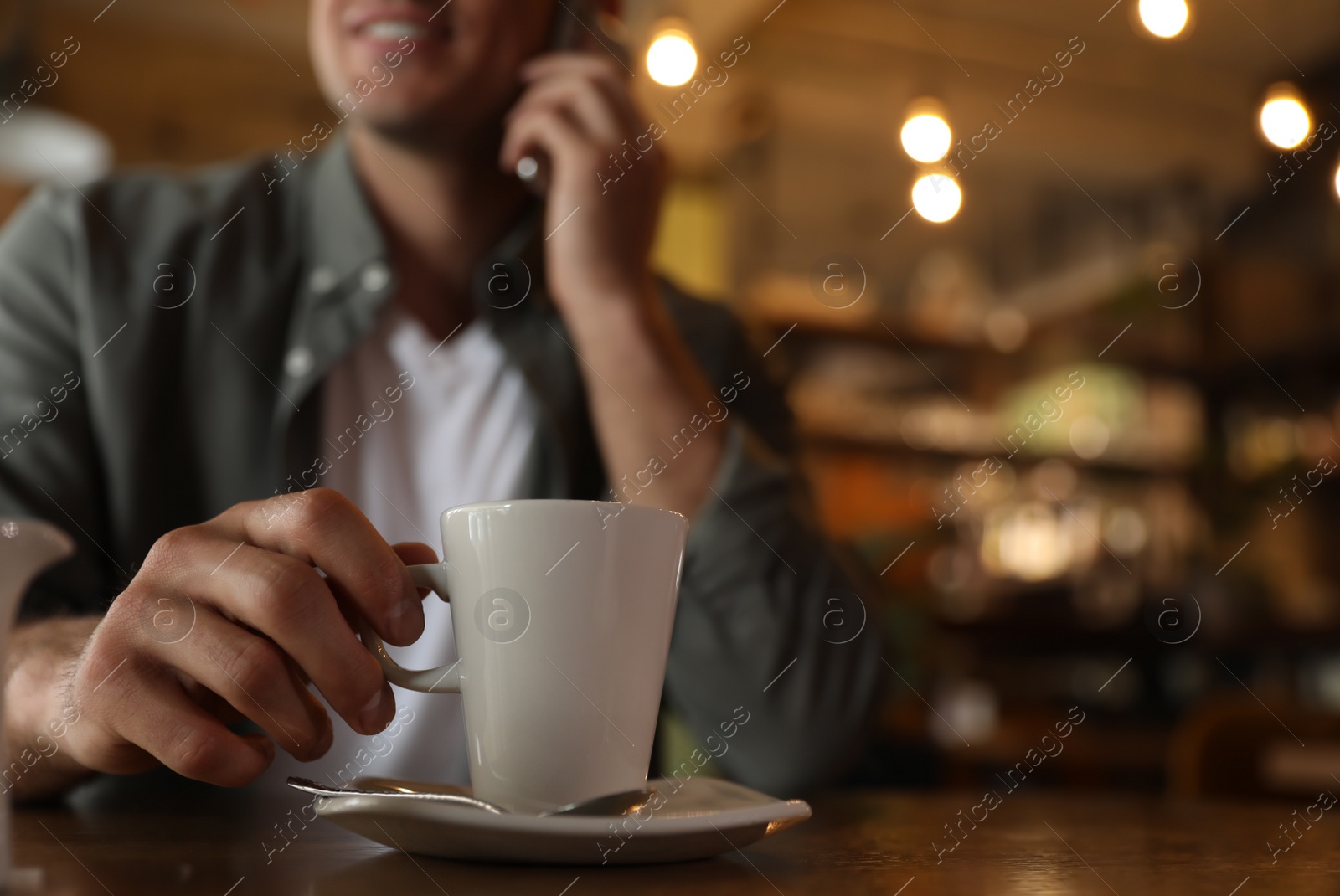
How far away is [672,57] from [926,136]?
1.65ft

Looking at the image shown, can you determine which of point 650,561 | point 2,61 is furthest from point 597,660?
point 2,61

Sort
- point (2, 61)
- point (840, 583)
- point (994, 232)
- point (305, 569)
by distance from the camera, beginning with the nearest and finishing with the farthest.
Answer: point (305, 569)
point (840, 583)
point (2, 61)
point (994, 232)

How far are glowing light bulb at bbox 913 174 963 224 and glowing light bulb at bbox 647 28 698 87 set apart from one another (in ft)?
1.76

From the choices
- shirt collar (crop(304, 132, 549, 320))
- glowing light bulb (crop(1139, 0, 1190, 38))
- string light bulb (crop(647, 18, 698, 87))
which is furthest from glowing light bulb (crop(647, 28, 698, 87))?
shirt collar (crop(304, 132, 549, 320))

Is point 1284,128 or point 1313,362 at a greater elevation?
point 1313,362

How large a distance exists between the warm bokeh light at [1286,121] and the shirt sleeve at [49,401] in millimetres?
1750

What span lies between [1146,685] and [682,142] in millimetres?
2668

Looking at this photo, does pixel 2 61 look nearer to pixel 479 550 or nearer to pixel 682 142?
pixel 682 142

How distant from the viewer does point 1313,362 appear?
399 cm

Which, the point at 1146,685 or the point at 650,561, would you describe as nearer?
the point at 650,561

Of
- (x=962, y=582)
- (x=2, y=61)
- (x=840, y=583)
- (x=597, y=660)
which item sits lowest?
(x=597, y=660)

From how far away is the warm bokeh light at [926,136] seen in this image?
210 centimetres

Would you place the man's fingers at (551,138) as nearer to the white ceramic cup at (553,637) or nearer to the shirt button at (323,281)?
the shirt button at (323,281)

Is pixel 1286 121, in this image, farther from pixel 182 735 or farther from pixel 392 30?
pixel 182 735
